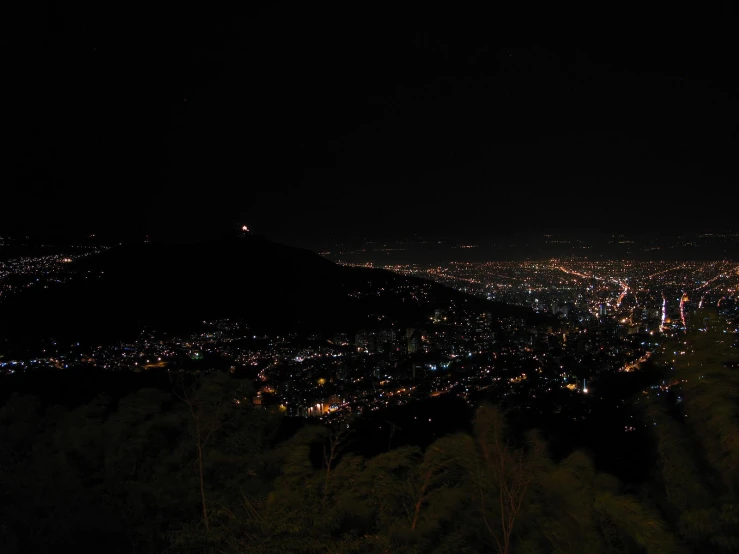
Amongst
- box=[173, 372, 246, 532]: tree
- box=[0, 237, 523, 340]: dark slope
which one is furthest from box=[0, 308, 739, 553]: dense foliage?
box=[0, 237, 523, 340]: dark slope

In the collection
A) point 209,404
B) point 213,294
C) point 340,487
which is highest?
point 209,404

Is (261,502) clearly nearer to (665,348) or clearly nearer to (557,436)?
(665,348)

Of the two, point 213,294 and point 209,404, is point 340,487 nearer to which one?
point 209,404

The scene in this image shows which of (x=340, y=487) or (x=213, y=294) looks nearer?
(x=340, y=487)

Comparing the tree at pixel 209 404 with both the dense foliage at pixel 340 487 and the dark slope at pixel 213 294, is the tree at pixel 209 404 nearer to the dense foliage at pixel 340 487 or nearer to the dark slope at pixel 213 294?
the dense foliage at pixel 340 487

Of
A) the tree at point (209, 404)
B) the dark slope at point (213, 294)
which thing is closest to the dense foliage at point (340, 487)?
the tree at point (209, 404)

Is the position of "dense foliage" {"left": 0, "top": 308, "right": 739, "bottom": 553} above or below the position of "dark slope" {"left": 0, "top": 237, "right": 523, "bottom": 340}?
above

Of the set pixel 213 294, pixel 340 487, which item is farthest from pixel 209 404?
pixel 213 294

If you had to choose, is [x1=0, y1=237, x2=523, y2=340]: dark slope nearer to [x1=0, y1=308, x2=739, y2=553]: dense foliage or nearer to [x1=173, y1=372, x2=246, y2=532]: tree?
[x1=0, y1=308, x2=739, y2=553]: dense foliage

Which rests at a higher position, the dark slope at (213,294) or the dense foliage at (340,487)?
the dense foliage at (340,487)
